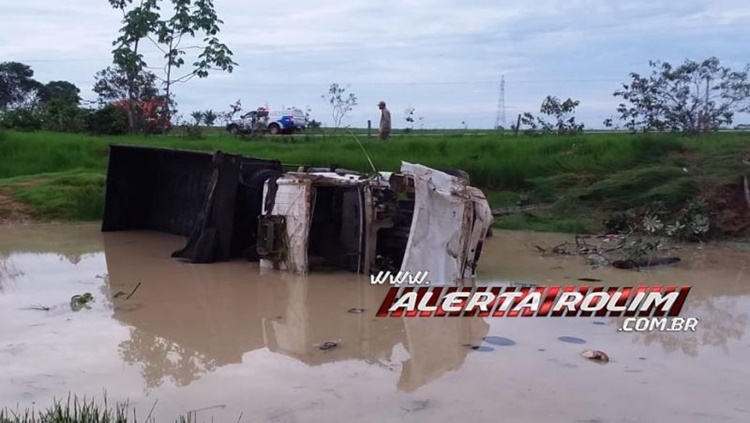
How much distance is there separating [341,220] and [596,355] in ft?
13.5

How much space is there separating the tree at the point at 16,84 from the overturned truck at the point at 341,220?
32.9m

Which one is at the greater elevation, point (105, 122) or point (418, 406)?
point (105, 122)

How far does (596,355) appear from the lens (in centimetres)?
579

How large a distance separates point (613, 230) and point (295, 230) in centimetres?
602

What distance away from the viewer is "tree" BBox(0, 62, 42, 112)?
131 ft

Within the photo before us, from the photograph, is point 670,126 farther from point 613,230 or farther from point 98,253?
point 98,253

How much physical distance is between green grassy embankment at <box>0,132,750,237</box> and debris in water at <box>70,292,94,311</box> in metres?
6.53

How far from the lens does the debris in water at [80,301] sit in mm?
7191

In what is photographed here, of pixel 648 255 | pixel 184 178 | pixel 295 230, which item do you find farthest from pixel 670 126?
pixel 295 230

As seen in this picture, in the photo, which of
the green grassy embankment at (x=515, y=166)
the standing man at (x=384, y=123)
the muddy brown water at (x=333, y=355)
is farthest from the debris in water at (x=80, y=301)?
the standing man at (x=384, y=123)

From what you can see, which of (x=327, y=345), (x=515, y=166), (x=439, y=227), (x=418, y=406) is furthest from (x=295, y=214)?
(x=515, y=166)

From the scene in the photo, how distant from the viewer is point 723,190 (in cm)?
1271

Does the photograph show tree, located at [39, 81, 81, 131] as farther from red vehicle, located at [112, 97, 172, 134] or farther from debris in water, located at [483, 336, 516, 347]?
→ debris in water, located at [483, 336, 516, 347]

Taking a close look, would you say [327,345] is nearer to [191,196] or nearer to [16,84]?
[191,196]
